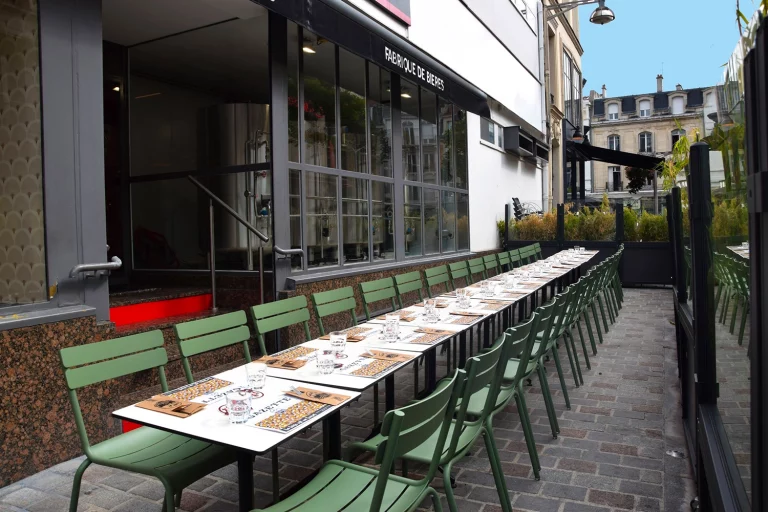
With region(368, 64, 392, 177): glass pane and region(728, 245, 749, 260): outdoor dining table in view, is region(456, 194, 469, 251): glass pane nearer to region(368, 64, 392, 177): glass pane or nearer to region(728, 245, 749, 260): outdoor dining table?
region(368, 64, 392, 177): glass pane

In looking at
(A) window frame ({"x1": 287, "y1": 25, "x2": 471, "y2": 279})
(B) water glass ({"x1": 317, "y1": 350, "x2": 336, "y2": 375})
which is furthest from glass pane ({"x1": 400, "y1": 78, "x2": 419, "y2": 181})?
(B) water glass ({"x1": 317, "y1": 350, "x2": 336, "y2": 375})

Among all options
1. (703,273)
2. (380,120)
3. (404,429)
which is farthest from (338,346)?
(380,120)

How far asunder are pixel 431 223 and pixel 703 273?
21.5 ft

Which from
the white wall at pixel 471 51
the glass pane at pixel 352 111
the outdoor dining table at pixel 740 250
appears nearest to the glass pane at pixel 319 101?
the glass pane at pixel 352 111

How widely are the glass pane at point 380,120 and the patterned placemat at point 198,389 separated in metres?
5.16

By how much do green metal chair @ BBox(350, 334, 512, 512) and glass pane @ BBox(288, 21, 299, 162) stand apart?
152 inches

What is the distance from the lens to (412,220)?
840 cm

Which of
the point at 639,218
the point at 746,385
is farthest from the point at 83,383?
the point at 639,218

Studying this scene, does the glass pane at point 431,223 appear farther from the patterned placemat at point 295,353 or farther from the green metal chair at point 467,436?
the green metal chair at point 467,436

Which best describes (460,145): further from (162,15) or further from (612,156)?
(612,156)

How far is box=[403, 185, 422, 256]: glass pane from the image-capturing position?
27.1ft

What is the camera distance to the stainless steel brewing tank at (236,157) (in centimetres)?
601

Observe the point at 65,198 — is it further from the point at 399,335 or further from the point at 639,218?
the point at 639,218

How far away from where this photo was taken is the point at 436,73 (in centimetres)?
774
